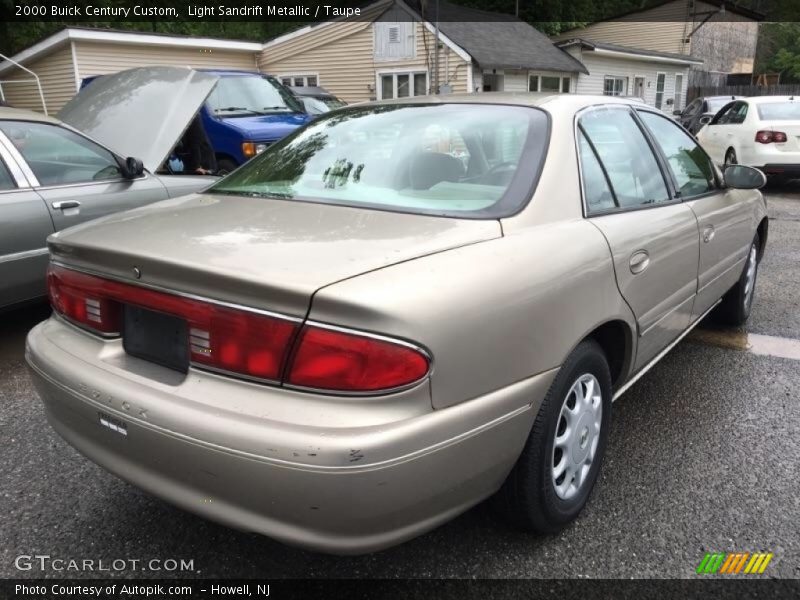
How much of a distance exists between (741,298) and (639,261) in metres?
2.23

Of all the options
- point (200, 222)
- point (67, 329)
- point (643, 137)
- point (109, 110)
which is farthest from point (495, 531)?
point (109, 110)

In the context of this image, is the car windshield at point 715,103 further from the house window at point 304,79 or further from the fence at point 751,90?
the house window at point 304,79

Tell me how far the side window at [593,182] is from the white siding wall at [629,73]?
22253 mm

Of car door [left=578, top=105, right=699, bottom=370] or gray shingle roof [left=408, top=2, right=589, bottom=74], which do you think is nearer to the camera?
car door [left=578, top=105, right=699, bottom=370]

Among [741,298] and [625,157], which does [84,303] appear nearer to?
[625,157]

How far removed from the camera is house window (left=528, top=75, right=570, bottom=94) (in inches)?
898

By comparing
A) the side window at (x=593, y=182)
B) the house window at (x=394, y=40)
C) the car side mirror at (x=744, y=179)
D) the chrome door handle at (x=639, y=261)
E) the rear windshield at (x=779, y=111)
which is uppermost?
the house window at (x=394, y=40)

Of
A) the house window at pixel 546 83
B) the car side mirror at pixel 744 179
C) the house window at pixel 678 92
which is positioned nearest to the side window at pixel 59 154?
the car side mirror at pixel 744 179

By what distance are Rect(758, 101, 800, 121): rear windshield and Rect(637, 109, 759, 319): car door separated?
8020 millimetres

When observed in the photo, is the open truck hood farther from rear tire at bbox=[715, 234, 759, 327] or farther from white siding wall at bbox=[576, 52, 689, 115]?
white siding wall at bbox=[576, 52, 689, 115]

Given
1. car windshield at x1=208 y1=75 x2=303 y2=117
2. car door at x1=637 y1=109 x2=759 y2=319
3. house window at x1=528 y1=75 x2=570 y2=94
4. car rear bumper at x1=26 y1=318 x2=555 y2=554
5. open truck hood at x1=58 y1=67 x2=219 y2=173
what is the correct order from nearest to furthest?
1. car rear bumper at x1=26 y1=318 x2=555 y2=554
2. car door at x1=637 y1=109 x2=759 y2=319
3. open truck hood at x1=58 y1=67 x2=219 y2=173
4. car windshield at x1=208 y1=75 x2=303 y2=117
5. house window at x1=528 y1=75 x2=570 y2=94

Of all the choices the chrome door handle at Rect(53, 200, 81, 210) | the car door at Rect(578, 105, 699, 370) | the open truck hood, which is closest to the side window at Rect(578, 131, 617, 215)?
the car door at Rect(578, 105, 699, 370)

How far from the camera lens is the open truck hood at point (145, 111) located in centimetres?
555

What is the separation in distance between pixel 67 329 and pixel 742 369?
11.4 feet
